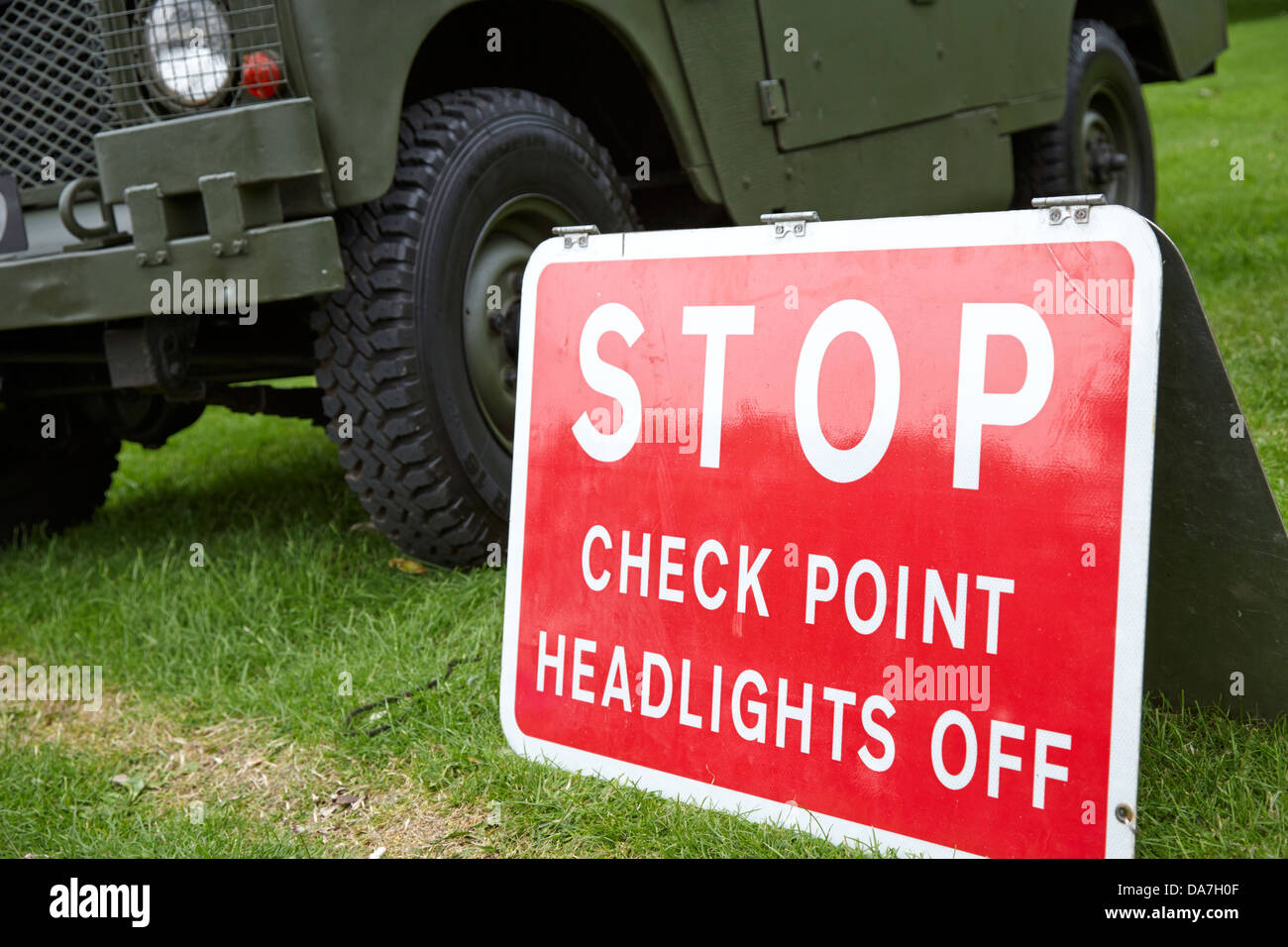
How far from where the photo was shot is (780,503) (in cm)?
181

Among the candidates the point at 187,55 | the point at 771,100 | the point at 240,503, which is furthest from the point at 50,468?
the point at 771,100

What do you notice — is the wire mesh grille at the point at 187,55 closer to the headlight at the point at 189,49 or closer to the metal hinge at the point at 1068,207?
the headlight at the point at 189,49

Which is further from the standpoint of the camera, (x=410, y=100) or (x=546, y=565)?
(x=410, y=100)

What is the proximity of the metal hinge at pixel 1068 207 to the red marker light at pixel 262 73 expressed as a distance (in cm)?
147

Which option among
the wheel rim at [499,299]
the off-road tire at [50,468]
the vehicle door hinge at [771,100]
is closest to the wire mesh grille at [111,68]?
the wheel rim at [499,299]

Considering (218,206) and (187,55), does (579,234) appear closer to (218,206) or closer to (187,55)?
(218,206)

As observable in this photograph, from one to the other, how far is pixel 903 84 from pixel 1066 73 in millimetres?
1235

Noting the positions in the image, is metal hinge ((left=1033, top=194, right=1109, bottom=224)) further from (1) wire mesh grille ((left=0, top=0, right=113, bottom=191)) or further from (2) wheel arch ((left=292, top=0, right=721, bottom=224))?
(1) wire mesh grille ((left=0, top=0, right=113, bottom=191))

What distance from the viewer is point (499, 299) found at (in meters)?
2.83

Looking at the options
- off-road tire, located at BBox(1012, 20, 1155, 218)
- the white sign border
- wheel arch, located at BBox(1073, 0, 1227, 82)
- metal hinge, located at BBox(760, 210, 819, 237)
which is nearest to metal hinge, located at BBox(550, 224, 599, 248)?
the white sign border

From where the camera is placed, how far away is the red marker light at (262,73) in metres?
2.35

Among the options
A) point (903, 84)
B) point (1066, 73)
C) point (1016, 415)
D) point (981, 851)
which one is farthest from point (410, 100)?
point (1066, 73)
